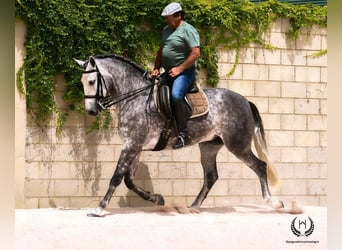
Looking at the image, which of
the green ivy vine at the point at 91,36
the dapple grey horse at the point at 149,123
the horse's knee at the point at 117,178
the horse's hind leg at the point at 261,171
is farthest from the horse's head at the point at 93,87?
the horse's hind leg at the point at 261,171

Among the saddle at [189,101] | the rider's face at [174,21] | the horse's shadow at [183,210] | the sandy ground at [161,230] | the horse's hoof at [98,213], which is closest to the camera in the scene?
the sandy ground at [161,230]

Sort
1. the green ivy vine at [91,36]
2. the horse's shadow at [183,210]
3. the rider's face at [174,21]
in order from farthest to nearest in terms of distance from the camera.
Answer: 1. the green ivy vine at [91,36]
2. the horse's shadow at [183,210]
3. the rider's face at [174,21]

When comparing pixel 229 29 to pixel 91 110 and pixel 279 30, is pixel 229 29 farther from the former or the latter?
pixel 91 110

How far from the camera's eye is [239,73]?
849 cm

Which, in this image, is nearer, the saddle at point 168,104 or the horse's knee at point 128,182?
the saddle at point 168,104

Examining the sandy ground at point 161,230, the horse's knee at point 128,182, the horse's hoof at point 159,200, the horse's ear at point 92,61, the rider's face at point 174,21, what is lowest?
the sandy ground at point 161,230

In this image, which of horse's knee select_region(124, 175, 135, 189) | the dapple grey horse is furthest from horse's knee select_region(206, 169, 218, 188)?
horse's knee select_region(124, 175, 135, 189)

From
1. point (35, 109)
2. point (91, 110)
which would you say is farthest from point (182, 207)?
point (35, 109)

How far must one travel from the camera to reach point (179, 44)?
23.8 ft

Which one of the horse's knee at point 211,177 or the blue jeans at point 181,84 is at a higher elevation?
the blue jeans at point 181,84

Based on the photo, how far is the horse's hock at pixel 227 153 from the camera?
789 centimetres

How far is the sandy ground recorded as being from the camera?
634 cm

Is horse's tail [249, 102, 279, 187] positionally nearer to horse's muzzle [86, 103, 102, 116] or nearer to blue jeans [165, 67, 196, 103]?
blue jeans [165, 67, 196, 103]

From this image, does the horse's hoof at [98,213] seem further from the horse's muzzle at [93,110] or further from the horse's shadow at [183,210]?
the horse's muzzle at [93,110]
